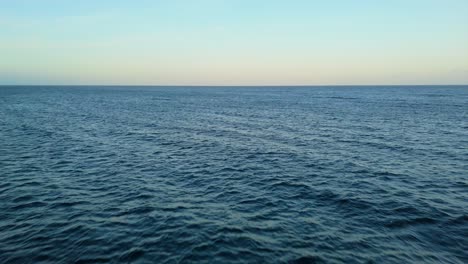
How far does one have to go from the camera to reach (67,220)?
18.0 m

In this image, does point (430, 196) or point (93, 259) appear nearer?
point (93, 259)

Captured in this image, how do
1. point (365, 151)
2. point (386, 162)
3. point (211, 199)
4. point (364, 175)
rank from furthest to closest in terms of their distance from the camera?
point (365, 151) → point (386, 162) → point (364, 175) → point (211, 199)

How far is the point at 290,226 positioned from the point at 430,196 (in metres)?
12.4

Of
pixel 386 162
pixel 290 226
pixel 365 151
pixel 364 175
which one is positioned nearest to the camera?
pixel 290 226

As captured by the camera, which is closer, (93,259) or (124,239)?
(93,259)

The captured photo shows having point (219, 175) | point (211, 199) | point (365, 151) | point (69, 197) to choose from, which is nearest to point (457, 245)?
point (211, 199)

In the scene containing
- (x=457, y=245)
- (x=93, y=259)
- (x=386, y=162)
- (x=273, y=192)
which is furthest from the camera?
(x=386, y=162)

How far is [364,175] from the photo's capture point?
2731 centimetres

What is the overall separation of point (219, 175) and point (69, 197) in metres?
12.2

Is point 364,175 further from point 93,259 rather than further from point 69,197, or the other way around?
point 69,197

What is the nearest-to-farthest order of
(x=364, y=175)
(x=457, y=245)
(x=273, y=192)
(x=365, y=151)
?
1. (x=457, y=245)
2. (x=273, y=192)
3. (x=364, y=175)
4. (x=365, y=151)

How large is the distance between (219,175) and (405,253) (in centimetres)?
1614

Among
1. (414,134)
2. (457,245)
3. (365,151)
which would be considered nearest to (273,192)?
(457,245)

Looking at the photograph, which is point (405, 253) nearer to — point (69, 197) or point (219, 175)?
point (219, 175)
